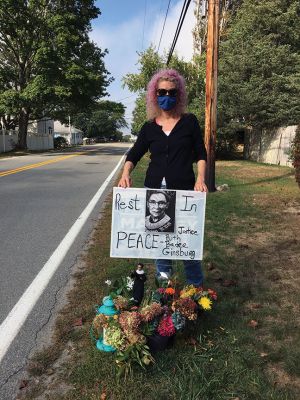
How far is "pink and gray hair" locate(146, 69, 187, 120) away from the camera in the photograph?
11.4 ft

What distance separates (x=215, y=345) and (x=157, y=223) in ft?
3.36

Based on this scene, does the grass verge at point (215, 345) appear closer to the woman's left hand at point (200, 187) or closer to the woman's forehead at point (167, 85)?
the woman's left hand at point (200, 187)

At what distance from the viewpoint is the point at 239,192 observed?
36.9ft

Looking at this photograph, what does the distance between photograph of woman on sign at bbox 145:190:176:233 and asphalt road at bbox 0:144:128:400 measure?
1268mm

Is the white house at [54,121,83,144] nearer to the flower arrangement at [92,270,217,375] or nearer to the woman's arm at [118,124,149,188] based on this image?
the woman's arm at [118,124,149,188]

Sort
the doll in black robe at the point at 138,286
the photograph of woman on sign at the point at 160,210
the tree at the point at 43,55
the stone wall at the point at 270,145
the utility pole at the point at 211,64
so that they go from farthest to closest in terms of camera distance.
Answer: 1. the tree at the point at 43,55
2. the stone wall at the point at 270,145
3. the utility pole at the point at 211,64
4. the photograph of woman on sign at the point at 160,210
5. the doll in black robe at the point at 138,286

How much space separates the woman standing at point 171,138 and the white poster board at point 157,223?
0.13m

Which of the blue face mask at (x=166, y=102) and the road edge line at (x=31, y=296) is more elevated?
the blue face mask at (x=166, y=102)

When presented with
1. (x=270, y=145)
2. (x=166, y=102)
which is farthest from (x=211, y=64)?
(x=270, y=145)

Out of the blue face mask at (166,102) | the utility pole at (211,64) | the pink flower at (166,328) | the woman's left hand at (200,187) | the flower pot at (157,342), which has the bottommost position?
the flower pot at (157,342)

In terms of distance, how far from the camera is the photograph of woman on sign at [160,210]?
11.2ft

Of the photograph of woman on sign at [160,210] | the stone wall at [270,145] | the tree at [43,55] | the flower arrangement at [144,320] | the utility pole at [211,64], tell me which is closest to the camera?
the flower arrangement at [144,320]

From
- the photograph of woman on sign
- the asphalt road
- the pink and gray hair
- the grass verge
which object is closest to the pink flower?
the grass verge

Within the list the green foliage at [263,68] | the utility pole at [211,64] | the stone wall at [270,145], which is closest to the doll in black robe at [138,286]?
the utility pole at [211,64]
